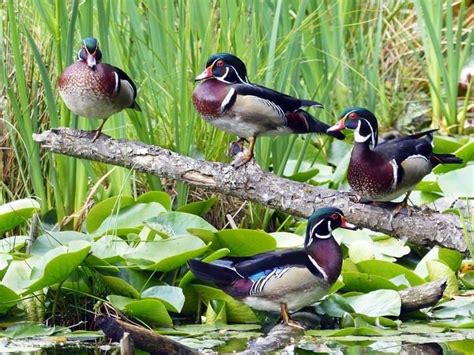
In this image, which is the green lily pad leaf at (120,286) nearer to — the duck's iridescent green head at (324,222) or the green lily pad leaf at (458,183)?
the duck's iridescent green head at (324,222)

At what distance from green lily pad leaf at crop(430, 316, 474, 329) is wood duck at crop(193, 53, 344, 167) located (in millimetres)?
1037

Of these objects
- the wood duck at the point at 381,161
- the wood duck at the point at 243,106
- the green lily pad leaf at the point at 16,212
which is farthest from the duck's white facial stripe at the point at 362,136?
the green lily pad leaf at the point at 16,212

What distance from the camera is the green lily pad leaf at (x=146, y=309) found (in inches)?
196

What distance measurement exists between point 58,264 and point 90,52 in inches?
46.6

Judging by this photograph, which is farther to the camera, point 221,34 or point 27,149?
point 221,34

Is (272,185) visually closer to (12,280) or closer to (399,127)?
(12,280)

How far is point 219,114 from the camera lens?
5.58 meters

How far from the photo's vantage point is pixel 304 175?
651cm

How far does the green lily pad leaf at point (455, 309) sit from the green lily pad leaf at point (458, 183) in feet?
3.31

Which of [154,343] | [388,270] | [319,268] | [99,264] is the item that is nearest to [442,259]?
[388,270]

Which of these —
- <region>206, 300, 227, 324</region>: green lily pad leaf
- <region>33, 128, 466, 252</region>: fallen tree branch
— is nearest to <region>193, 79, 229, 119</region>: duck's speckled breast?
<region>33, 128, 466, 252</region>: fallen tree branch

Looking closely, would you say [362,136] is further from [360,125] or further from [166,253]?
[166,253]

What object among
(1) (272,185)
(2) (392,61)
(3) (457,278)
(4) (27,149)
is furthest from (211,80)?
(2) (392,61)

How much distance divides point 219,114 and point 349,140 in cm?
218
